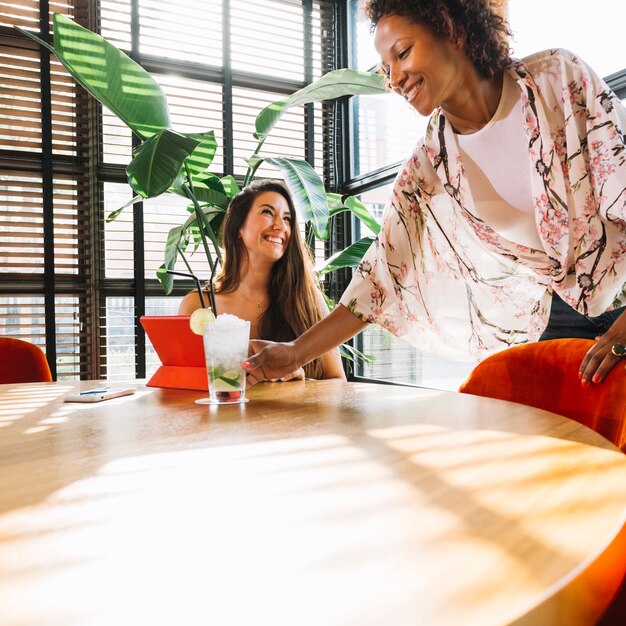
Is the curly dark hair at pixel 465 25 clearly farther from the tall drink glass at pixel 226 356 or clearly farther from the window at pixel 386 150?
the window at pixel 386 150

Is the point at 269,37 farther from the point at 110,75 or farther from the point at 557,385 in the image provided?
the point at 557,385

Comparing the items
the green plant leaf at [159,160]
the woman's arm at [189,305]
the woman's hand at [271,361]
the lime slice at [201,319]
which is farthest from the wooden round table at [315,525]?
the green plant leaf at [159,160]

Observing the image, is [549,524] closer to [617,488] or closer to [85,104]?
[617,488]

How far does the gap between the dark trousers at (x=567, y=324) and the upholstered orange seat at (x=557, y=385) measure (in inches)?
9.7

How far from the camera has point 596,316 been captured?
4.17 ft

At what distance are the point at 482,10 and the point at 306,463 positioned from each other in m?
1.21

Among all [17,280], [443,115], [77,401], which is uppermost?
[443,115]

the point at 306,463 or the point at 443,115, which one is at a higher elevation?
the point at 443,115

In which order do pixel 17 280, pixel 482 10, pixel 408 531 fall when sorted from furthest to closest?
1. pixel 17 280
2. pixel 482 10
3. pixel 408 531

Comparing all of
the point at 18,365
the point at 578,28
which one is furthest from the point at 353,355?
the point at 18,365

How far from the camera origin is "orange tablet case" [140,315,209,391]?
133 cm

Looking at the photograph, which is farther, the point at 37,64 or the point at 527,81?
the point at 37,64

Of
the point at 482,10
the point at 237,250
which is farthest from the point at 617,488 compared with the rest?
the point at 237,250

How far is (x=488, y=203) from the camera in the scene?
4.59 feet
